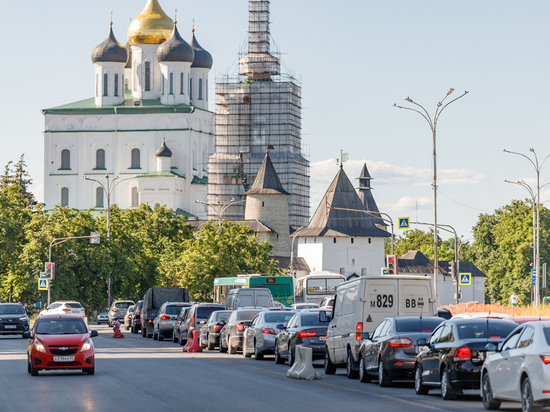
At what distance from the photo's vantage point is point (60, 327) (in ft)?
71.5

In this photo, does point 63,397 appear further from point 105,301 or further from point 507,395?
point 105,301

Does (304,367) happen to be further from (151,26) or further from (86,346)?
(151,26)

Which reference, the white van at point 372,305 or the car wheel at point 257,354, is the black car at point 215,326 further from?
the white van at point 372,305

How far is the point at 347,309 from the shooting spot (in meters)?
21.7

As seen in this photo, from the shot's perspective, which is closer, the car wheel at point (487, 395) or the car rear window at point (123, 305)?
the car wheel at point (487, 395)

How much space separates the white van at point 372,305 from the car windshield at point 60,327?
545 centimetres

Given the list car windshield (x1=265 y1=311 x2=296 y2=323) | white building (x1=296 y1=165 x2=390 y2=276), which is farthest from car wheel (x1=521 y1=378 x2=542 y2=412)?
white building (x1=296 y1=165 x2=390 y2=276)

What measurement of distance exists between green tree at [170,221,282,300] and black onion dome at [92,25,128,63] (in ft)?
179

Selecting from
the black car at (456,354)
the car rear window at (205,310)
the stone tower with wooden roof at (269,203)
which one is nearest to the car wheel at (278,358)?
the black car at (456,354)

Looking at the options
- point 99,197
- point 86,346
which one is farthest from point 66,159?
point 86,346

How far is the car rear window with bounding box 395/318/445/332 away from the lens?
18875 mm

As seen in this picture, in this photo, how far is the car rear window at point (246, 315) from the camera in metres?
30.7

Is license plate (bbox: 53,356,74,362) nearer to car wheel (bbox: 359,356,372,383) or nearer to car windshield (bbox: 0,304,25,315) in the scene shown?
car wheel (bbox: 359,356,372,383)

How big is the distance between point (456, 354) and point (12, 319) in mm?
29543
